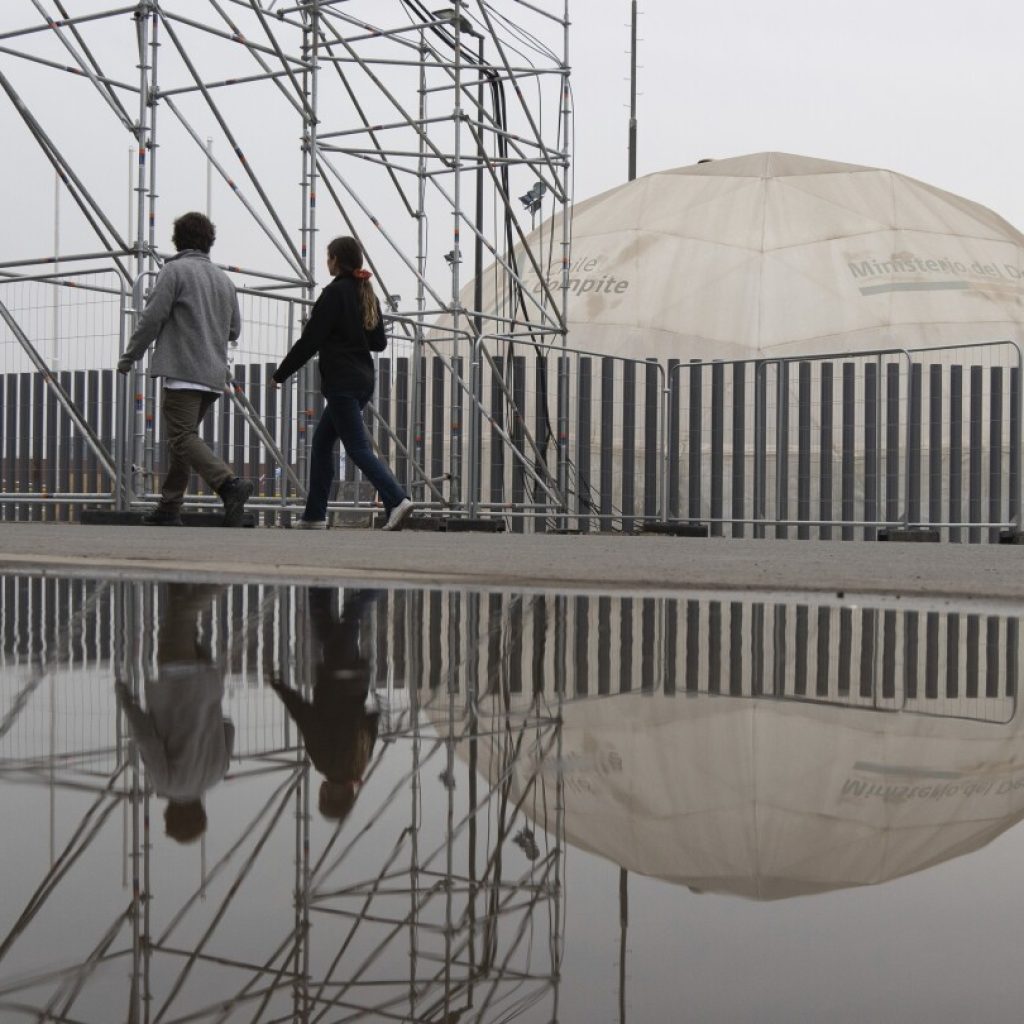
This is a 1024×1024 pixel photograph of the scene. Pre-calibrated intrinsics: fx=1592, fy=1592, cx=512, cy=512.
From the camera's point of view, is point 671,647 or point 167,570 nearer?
point 671,647

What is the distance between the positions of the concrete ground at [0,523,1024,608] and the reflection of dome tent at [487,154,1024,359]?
2001 cm

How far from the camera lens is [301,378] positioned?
1269cm

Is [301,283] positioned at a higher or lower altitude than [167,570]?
higher

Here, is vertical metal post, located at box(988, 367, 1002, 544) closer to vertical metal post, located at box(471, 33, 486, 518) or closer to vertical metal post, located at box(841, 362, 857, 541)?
vertical metal post, located at box(841, 362, 857, 541)

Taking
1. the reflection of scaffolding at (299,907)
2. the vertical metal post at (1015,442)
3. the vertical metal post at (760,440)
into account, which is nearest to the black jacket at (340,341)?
the vertical metal post at (760,440)

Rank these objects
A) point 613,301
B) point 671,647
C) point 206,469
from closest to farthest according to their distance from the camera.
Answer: point 671,647 < point 206,469 < point 613,301

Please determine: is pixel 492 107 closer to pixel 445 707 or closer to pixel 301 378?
pixel 301 378

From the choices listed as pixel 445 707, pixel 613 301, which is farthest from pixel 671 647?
pixel 613 301

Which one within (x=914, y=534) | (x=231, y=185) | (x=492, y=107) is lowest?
(x=914, y=534)

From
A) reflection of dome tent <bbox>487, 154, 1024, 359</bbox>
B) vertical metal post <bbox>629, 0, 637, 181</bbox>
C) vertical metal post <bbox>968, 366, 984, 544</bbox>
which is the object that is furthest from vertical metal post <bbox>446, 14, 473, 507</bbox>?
vertical metal post <bbox>629, 0, 637, 181</bbox>

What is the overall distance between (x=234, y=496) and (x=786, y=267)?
22.3 m

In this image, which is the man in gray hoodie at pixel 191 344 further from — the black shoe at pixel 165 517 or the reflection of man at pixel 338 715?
the reflection of man at pixel 338 715

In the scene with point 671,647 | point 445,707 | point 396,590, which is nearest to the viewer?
point 445,707

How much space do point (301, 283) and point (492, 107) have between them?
12.5 ft
